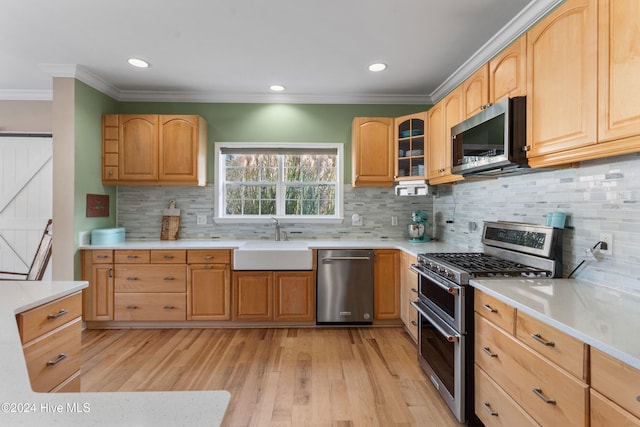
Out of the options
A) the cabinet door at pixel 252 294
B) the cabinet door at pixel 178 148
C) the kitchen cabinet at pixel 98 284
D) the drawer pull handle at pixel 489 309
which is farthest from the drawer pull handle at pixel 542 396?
the kitchen cabinet at pixel 98 284

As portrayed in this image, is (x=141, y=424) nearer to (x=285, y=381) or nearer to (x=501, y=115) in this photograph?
(x=285, y=381)

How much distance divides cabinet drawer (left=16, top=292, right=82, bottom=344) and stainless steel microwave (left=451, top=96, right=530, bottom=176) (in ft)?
8.24

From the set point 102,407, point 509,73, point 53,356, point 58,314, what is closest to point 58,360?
point 53,356

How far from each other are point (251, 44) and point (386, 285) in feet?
8.53

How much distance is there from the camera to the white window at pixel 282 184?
3945mm

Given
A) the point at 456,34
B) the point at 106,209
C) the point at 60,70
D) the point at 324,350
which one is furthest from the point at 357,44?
the point at 106,209

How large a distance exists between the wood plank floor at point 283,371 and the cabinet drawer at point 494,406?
284 millimetres

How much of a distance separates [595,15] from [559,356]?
1.46 m

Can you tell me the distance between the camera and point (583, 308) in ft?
4.37

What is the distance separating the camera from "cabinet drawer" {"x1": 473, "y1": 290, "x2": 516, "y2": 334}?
1.50 m

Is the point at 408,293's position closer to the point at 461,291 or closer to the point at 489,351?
the point at 461,291

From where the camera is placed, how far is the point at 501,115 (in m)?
1.95

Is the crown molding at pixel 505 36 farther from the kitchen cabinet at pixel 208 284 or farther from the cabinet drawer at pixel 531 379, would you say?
the kitchen cabinet at pixel 208 284

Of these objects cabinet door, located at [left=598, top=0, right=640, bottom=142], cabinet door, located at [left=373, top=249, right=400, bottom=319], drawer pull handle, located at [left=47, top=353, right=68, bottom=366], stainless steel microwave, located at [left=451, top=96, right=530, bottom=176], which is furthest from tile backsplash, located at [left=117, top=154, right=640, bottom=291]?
drawer pull handle, located at [left=47, top=353, right=68, bottom=366]
